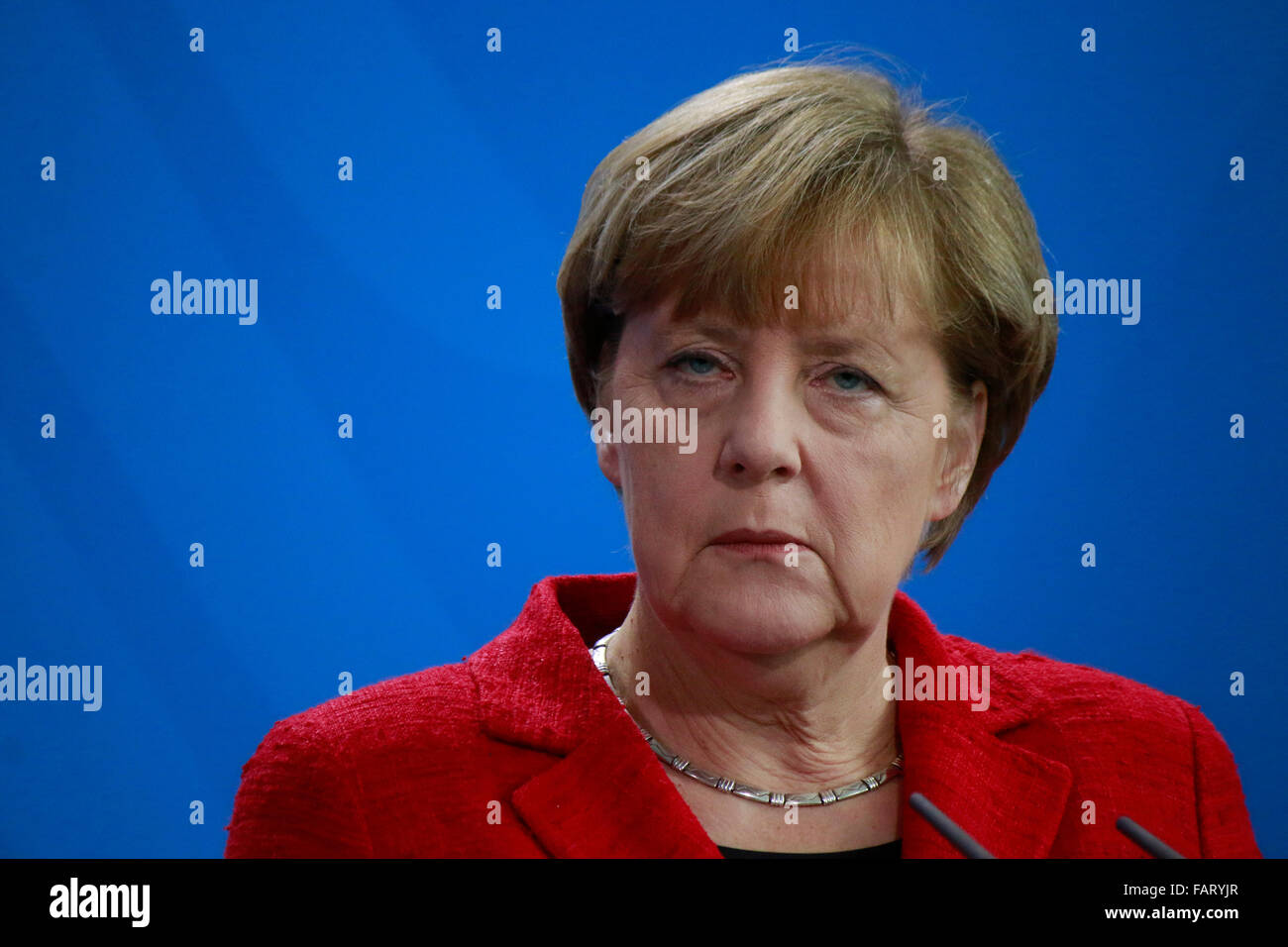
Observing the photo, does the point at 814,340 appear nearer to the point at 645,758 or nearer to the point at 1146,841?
the point at 645,758

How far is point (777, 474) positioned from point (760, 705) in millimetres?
267

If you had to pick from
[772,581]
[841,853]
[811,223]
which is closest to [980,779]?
[841,853]

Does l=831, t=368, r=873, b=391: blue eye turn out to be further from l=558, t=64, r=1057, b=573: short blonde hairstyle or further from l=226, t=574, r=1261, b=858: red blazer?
l=226, t=574, r=1261, b=858: red blazer

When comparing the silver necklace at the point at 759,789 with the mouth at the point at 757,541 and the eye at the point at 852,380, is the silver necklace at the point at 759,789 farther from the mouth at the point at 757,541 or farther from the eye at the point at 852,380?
the eye at the point at 852,380

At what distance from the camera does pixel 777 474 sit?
129 cm

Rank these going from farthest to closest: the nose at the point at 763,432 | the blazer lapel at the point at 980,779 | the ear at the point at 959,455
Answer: the ear at the point at 959,455 < the blazer lapel at the point at 980,779 < the nose at the point at 763,432

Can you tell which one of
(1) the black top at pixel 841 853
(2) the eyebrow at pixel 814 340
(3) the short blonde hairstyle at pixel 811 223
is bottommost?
(1) the black top at pixel 841 853

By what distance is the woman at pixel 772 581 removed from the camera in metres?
1.31

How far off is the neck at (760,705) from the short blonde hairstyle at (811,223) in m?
0.29

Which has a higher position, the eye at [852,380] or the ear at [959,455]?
the eye at [852,380]

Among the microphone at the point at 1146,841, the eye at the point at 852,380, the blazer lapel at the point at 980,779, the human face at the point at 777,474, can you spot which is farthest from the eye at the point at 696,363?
the microphone at the point at 1146,841

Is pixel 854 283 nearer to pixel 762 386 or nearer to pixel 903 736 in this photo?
pixel 762 386
